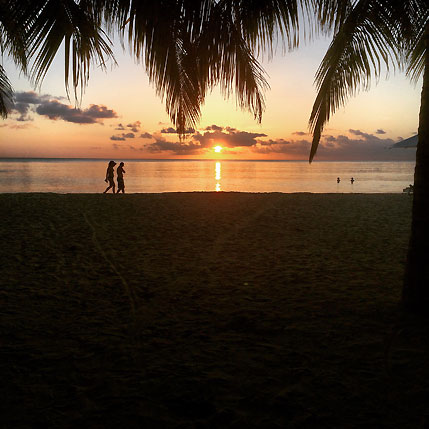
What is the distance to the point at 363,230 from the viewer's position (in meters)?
8.45

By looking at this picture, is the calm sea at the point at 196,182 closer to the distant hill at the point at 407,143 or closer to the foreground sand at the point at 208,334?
the distant hill at the point at 407,143

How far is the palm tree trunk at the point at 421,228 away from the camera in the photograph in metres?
3.35

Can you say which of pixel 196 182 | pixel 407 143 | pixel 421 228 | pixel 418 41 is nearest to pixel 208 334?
pixel 421 228

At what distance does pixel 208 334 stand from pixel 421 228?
7.37ft

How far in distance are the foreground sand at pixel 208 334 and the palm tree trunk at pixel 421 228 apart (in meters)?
0.25

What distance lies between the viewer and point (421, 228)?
346 centimetres

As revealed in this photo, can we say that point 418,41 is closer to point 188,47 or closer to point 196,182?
point 188,47

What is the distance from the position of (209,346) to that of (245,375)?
1.73 ft

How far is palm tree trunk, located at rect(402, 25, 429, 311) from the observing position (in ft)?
11.0

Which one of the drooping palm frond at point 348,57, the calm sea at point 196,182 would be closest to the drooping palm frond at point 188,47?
the drooping palm frond at point 348,57

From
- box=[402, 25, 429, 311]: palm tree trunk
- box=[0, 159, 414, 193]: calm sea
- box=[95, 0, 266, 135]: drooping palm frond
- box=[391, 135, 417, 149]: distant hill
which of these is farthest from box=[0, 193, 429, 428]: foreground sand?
box=[0, 159, 414, 193]: calm sea

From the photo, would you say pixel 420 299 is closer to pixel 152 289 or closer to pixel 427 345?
pixel 427 345

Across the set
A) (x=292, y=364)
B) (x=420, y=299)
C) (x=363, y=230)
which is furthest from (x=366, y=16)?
(x=363, y=230)

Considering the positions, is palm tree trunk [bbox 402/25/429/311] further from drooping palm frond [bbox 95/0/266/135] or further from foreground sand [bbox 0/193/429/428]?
drooping palm frond [bbox 95/0/266/135]
